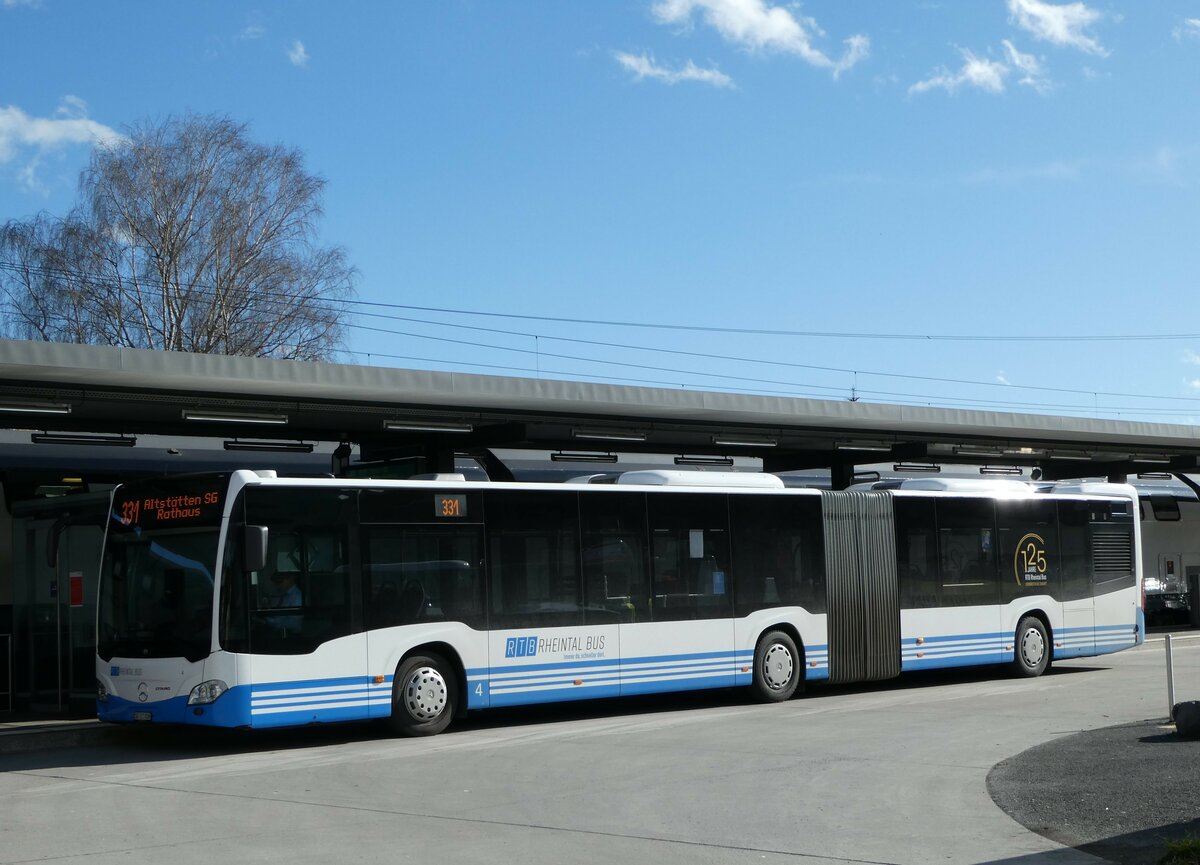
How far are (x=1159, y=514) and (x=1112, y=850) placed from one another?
3266 centimetres

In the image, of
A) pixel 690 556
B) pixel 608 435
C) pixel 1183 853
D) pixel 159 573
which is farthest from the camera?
pixel 608 435

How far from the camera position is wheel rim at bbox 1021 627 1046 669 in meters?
22.1

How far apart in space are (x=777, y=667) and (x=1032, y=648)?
537cm

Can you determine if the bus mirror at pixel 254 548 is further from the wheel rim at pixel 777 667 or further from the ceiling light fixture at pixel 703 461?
the ceiling light fixture at pixel 703 461

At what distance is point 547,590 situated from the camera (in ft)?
54.6

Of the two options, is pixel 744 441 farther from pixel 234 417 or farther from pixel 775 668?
pixel 234 417

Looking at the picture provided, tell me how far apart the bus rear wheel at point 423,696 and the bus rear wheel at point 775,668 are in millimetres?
4587

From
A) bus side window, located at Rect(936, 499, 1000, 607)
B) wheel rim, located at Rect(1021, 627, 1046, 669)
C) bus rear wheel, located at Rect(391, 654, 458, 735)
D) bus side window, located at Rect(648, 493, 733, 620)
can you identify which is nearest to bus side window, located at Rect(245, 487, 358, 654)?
bus rear wheel, located at Rect(391, 654, 458, 735)

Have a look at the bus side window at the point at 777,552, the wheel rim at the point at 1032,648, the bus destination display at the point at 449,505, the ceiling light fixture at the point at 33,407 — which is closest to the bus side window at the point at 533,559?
the bus destination display at the point at 449,505

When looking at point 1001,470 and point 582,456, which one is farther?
point 1001,470

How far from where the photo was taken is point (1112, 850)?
8.38m

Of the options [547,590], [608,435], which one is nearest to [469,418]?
[608,435]

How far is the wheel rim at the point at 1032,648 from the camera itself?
22.1 meters

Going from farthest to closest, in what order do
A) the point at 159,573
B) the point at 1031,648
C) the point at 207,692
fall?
the point at 1031,648
the point at 159,573
the point at 207,692
